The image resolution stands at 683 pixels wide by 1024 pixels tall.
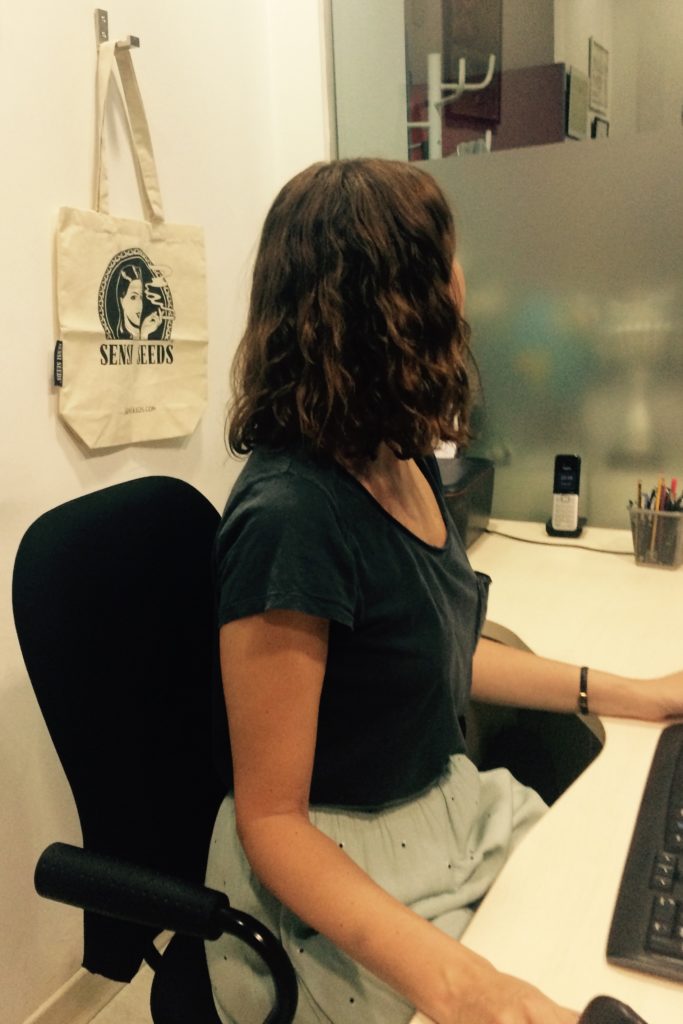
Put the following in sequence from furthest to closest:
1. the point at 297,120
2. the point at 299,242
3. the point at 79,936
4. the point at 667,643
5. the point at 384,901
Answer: the point at 297,120
the point at 79,936
the point at 667,643
the point at 299,242
the point at 384,901

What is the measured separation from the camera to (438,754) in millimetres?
887

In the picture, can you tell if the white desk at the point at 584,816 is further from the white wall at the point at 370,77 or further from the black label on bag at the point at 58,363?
the white wall at the point at 370,77

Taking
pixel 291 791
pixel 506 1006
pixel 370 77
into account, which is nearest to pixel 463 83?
pixel 370 77

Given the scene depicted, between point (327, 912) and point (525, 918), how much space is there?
166 mm

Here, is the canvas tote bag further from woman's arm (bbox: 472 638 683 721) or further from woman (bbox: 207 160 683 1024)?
woman's arm (bbox: 472 638 683 721)

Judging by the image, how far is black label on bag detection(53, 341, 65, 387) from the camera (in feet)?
4.39

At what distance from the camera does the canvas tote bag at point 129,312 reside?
136 cm

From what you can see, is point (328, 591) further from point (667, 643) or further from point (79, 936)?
point (79, 936)

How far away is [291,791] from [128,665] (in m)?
0.24

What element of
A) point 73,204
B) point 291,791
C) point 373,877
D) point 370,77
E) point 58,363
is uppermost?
point 370,77

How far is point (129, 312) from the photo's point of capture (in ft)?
4.82

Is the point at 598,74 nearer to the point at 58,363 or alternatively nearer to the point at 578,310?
the point at 578,310

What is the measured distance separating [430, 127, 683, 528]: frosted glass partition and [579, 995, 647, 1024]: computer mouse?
4.41 ft

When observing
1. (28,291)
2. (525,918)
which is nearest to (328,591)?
(525,918)
